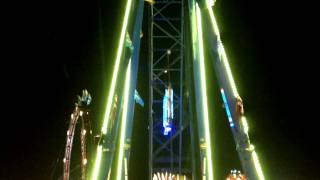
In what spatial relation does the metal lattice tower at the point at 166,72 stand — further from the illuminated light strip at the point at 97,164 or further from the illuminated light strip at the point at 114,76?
the illuminated light strip at the point at 97,164

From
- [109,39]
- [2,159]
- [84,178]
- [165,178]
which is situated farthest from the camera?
[2,159]

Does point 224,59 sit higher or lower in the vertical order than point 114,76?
higher

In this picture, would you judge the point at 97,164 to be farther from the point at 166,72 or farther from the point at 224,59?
the point at 166,72

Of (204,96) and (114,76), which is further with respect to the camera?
(204,96)

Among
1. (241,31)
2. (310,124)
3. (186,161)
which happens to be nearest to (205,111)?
(186,161)

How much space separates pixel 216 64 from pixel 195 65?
0.63m

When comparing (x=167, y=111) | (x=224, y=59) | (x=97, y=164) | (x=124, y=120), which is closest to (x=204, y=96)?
(x=224, y=59)

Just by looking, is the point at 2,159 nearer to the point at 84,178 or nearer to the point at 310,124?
the point at 84,178

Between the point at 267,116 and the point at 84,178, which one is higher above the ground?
the point at 267,116

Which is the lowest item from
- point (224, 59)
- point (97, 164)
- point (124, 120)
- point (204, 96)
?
point (97, 164)

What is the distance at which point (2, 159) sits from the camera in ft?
34.9

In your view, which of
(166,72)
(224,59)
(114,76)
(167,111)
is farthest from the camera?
(166,72)

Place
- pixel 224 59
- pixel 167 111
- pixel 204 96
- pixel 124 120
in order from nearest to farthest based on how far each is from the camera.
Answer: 1. pixel 224 59
2. pixel 204 96
3. pixel 124 120
4. pixel 167 111

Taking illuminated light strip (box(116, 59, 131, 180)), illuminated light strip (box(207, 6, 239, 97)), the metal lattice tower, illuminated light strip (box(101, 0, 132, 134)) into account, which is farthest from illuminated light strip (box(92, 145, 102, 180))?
the metal lattice tower
